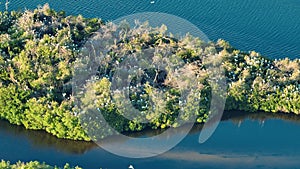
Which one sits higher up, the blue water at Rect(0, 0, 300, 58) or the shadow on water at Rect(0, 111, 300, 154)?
the blue water at Rect(0, 0, 300, 58)

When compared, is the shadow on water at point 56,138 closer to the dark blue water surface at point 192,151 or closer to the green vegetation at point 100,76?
the dark blue water surface at point 192,151

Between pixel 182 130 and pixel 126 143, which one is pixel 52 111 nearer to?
pixel 126 143

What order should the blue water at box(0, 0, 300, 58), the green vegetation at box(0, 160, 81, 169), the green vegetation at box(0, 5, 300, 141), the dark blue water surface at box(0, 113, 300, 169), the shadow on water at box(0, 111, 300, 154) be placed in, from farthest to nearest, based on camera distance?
the blue water at box(0, 0, 300, 58), the green vegetation at box(0, 5, 300, 141), the shadow on water at box(0, 111, 300, 154), the dark blue water surface at box(0, 113, 300, 169), the green vegetation at box(0, 160, 81, 169)

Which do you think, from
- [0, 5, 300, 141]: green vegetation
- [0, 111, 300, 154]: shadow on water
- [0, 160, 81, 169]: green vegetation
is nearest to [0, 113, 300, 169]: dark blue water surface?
[0, 111, 300, 154]: shadow on water

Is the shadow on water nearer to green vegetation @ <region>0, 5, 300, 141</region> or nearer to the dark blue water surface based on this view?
the dark blue water surface

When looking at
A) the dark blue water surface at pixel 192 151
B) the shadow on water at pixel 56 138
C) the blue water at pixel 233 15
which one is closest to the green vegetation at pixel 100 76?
Result: the shadow on water at pixel 56 138

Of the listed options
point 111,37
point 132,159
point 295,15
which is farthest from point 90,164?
point 295,15

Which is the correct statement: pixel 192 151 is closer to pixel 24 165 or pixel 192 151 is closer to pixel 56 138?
pixel 56 138
